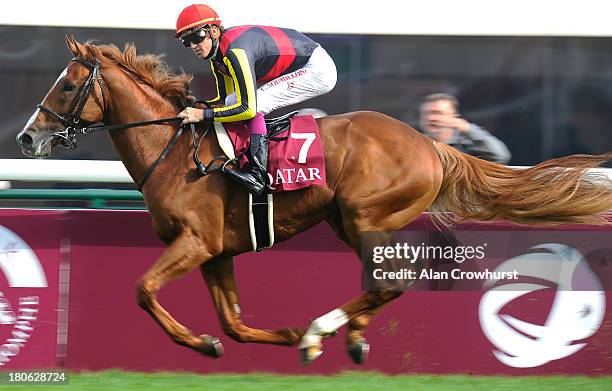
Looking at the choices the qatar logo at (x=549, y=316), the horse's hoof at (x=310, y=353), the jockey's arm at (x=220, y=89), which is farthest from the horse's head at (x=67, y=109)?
the qatar logo at (x=549, y=316)

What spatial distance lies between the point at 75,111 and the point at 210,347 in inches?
57.2

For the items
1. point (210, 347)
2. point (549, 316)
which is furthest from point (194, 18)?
point (549, 316)

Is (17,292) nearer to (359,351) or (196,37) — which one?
(196,37)

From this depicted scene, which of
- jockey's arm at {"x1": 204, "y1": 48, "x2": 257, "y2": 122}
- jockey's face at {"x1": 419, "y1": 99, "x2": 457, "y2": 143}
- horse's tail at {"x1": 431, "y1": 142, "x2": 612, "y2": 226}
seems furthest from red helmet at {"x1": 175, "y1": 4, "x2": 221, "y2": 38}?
jockey's face at {"x1": 419, "y1": 99, "x2": 457, "y2": 143}

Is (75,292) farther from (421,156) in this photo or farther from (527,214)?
(527,214)

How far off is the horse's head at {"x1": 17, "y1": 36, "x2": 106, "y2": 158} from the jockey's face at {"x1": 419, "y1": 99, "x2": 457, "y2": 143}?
214 cm

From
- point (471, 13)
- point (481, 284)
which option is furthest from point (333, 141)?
point (471, 13)

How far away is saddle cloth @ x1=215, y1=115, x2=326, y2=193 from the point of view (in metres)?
6.45

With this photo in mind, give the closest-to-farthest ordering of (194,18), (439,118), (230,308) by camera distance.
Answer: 1. (194,18)
2. (230,308)
3. (439,118)

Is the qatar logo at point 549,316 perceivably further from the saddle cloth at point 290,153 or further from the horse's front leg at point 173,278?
the horse's front leg at point 173,278

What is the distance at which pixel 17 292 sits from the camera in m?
6.95

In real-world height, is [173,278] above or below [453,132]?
below

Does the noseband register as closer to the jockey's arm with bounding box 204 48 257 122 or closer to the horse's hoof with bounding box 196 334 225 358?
the jockey's arm with bounding box 204 48 257 122

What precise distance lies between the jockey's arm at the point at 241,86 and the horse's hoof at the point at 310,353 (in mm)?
1274
